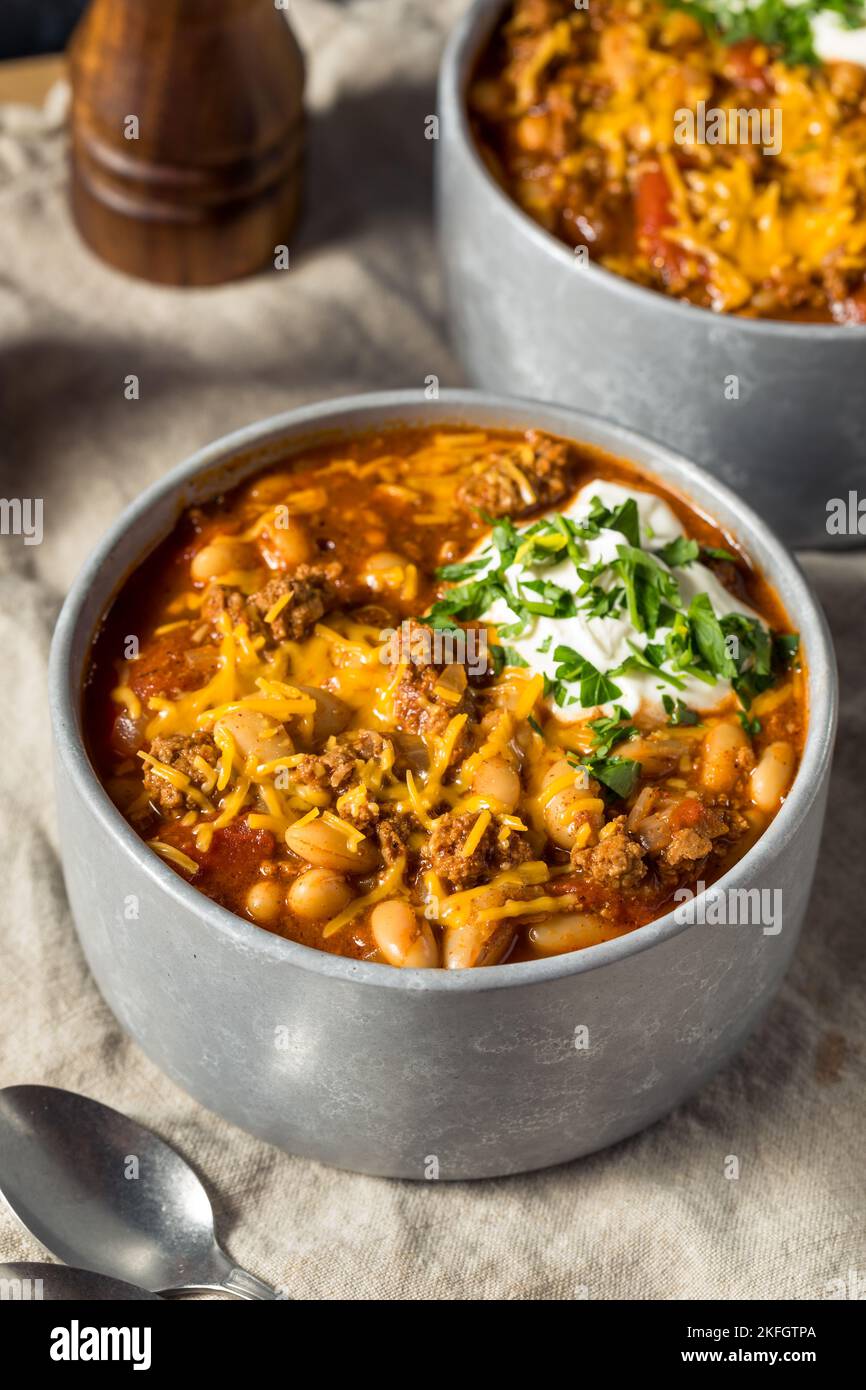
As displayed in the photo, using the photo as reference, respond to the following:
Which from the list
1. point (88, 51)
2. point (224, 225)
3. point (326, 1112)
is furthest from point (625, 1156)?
point (88, 51)

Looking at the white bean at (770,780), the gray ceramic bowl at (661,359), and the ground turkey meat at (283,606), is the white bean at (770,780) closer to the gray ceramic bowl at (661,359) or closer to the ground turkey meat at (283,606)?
the ground turkey meat at (283,606)

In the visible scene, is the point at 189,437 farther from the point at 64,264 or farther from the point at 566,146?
the point at 566,146

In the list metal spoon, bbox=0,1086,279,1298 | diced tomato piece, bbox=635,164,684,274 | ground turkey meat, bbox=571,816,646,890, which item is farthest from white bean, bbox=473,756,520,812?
diced tomato piece, bbox=635,164,684,274

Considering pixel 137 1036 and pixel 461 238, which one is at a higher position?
pixel 461 238

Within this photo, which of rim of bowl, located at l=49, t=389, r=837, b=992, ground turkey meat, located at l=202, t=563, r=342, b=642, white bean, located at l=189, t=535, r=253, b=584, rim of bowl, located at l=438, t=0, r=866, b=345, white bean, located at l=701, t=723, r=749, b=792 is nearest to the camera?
rim of bowl, located at l=49, t=389, r=837, b=992

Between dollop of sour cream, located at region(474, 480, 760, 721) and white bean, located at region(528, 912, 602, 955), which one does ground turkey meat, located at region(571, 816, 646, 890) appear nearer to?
white bean, located at region(528, 912, 602, 955)

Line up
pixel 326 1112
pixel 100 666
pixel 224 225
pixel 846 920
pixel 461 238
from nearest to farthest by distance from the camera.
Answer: pixel 326 1112, pixel 100 666, pixel 846 920, pixel 461 238, pixel 224 225

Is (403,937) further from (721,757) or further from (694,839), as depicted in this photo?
(721,757)
